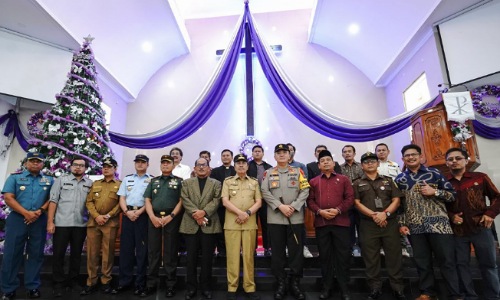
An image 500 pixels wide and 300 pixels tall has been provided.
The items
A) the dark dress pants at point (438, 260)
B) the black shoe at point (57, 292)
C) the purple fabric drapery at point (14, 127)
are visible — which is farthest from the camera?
the purple fabric drapery at point (14, 127)

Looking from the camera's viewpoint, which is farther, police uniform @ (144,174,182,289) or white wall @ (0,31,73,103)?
white wall @ (0,31,73,103)

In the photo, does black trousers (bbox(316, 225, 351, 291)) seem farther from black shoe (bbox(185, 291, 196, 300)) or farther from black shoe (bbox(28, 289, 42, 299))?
black shoe (bbox(28, 289, 42, 299))

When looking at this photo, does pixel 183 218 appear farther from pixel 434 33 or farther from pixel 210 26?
pixel 210 26

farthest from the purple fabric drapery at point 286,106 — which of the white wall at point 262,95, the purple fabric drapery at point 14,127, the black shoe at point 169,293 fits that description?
the black shoe at point 169,293

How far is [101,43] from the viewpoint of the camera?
5.79 meters

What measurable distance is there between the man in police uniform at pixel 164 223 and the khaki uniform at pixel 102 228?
44 cm

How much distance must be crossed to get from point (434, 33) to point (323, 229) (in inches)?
172

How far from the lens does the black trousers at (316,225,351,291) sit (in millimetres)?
2676

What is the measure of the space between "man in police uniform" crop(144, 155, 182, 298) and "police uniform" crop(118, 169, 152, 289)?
0.12m

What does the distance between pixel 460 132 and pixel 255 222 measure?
310 centimetres

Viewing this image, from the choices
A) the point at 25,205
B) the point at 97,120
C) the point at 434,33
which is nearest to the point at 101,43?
the point at 97,120

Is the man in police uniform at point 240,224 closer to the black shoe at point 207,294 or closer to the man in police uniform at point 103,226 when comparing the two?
the black shoe at point 207,294

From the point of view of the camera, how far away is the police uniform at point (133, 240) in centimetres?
294

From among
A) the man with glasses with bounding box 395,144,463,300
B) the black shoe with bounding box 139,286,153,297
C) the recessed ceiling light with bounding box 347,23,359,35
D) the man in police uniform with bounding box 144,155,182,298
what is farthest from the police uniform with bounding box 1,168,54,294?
the recessed ceiling light with bounding box 347,23,359,35
